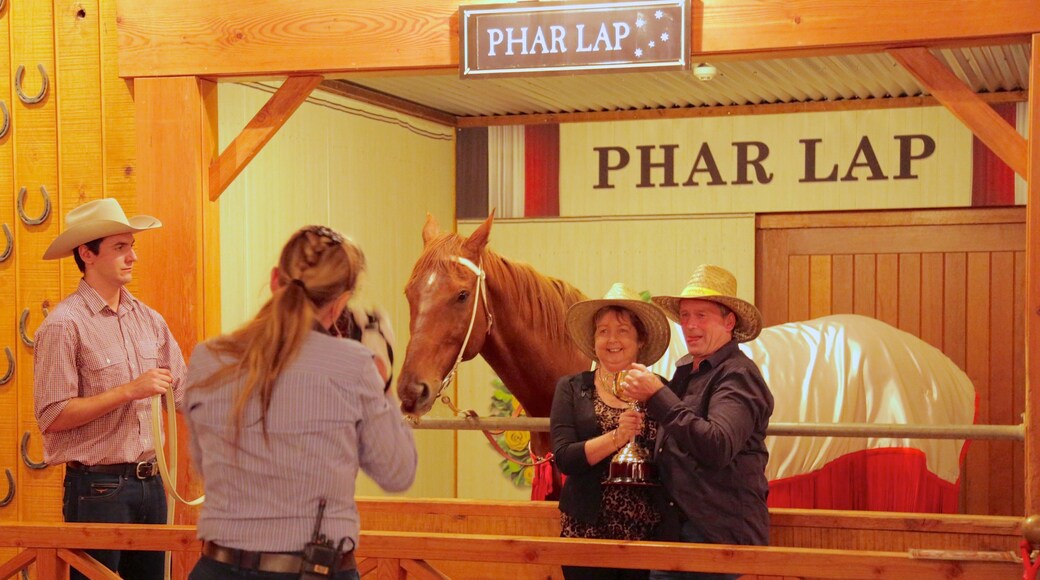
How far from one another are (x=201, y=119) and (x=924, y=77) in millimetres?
2703

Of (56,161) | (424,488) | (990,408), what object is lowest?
(424,488)

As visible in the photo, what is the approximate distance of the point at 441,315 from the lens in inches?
157

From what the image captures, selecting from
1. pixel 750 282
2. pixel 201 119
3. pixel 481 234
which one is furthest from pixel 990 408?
pixel 201 119

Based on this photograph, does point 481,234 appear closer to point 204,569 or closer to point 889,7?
point 889,7

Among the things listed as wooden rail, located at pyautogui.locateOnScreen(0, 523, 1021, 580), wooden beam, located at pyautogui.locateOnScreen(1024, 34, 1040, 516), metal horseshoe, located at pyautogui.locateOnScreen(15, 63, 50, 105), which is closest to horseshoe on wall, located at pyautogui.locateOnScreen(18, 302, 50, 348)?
metal horseshoe, located at pyautogui.locateOnScreen(15, 63, 50, 105)

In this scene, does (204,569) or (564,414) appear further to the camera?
(564,414)

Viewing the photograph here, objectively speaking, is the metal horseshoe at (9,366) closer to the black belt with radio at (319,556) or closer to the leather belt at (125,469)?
the leather belt at (125,469)

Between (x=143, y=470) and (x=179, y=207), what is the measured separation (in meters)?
1.37

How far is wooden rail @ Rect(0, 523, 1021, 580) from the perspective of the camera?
2721 millimetres

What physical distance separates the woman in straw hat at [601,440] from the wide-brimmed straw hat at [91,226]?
1.43 meters

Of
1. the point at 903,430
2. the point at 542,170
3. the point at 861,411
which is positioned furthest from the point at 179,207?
the point at 542,170

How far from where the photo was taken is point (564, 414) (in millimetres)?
3256

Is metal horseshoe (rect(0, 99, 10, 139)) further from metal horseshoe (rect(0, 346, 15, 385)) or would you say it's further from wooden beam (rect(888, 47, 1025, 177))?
wooden beam (rect(888, 47, 1025, 177))

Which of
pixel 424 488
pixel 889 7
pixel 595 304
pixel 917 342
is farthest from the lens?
pixel 424 488
